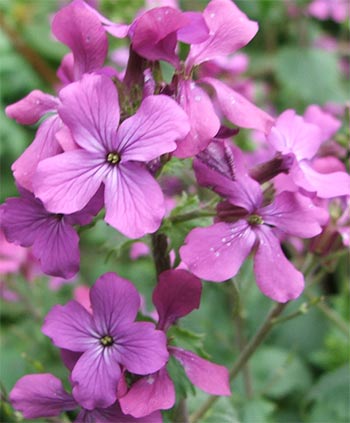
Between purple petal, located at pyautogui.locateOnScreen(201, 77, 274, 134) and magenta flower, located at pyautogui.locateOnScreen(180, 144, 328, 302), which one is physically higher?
purple petal, located at pyautogui.locateOnScreen(201, 77, 274, 134)

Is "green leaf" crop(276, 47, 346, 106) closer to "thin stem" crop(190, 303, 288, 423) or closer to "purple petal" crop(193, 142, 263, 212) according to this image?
"thin stem" crop(190, 303, 288, 423)

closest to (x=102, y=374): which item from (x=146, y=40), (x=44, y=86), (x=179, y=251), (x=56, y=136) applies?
(x=179, y=251)

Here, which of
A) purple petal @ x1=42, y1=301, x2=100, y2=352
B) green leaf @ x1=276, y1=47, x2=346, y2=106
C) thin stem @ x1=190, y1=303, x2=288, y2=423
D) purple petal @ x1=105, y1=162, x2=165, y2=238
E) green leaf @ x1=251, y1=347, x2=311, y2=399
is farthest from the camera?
green leaf @ x1=276, y1=47, x2=346, y2=106

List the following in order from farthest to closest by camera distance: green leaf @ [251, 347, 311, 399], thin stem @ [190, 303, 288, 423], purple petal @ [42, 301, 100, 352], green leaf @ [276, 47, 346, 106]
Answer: green leaf @ [276, 47, 346, 106] < green leaf @ [251, 347, 311, 399] < thin stem @ [190, 303, 288, 423] < purple petal @ [42, 301, 100, 352]

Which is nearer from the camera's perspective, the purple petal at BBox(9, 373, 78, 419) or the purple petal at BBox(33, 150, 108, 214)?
the purple petal at BBox(33, 150, 108, 214)

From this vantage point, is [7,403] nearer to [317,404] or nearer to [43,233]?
[43,233]

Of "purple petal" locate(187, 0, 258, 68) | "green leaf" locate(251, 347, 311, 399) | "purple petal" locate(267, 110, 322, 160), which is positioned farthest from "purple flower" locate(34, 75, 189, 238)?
"green leaf" locate(251, 347, 311, 399)

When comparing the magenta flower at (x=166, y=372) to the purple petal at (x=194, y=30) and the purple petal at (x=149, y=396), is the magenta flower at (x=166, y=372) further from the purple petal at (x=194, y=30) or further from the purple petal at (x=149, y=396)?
the purple petal at (x=194, y=30)

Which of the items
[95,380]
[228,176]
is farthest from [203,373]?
[228,176]
